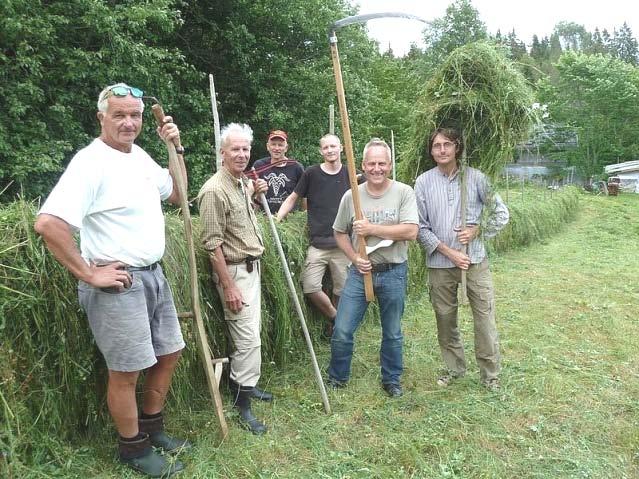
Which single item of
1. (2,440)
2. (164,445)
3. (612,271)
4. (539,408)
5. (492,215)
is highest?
(492,215)

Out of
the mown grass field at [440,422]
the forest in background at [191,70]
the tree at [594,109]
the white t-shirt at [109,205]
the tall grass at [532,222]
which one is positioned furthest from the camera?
the tree at [594,109]

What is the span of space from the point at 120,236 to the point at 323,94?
39.6ft

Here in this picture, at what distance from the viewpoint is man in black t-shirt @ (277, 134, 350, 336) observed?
4.41 metres

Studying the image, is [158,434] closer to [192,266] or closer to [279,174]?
[192,266]

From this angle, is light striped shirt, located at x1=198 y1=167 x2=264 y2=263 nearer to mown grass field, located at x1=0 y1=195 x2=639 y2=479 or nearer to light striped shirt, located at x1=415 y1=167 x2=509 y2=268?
mown grass field, located at x1=0 y1=195 x2=639 y2=479

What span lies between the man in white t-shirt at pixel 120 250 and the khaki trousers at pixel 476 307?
1.94m

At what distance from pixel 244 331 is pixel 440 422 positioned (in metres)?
1.35

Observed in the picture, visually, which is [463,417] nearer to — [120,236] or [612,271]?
[120,236]

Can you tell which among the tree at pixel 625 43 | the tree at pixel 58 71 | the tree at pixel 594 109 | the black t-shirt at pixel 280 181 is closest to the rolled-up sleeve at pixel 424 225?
the black t-shirt at pixel 280 181

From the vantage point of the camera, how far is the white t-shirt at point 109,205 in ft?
7.12

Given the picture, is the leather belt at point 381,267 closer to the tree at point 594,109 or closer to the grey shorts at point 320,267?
the grey shorts at point 320,267

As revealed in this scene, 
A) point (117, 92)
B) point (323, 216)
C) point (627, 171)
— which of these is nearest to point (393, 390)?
point (323, 216)

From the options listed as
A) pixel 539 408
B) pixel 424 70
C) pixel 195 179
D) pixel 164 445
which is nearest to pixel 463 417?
pixel 539 408

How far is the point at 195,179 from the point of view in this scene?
1112cm
